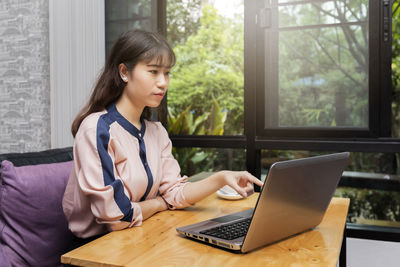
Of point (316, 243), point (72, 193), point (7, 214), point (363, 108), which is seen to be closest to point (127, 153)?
point (72, 193)

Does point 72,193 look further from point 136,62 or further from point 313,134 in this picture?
A: point 313,134

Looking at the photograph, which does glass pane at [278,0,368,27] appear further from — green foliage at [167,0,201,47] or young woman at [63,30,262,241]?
young woman at [63,30,262,241]

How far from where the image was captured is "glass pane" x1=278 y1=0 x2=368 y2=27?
6.56 feet

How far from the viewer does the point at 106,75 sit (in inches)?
53.5

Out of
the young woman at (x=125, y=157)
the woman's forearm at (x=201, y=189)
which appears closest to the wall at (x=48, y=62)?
the young woman at (x=125, y=157)

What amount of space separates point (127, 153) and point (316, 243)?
65 cm

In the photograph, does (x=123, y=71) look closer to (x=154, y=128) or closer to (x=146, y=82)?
(x=146, y=82)

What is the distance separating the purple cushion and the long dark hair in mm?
242

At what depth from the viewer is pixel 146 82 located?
1.29 m

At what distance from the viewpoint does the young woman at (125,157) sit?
3.69ft

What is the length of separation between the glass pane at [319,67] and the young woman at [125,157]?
38.2 inches

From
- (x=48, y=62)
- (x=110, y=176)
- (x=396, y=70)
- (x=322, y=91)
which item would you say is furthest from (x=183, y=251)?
(x=48, y=62)

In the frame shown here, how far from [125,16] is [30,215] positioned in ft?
5.01

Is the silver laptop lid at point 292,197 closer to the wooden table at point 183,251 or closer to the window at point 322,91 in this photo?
the wooden table at point 183,251
